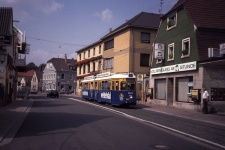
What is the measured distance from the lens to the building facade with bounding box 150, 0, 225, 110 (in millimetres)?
24906

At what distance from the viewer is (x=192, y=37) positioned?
2667 cm

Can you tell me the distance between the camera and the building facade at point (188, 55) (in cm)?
2491

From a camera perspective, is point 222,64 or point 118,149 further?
point 222,64

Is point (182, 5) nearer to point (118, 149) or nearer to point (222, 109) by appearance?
point (222, 109)

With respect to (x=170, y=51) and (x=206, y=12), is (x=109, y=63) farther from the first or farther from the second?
(x=206, y=12)

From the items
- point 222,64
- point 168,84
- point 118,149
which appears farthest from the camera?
point 168,84

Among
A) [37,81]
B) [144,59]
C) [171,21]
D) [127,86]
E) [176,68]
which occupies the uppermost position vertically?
[171,21]

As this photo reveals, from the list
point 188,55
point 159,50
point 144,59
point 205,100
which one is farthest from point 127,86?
point 144,59

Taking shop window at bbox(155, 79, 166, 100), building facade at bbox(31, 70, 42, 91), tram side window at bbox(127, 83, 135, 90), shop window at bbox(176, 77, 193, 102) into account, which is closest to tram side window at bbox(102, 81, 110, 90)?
tram side window at bbox(127, 83, 135, 90)

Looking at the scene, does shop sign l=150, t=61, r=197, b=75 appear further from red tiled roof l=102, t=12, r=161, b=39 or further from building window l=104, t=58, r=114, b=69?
building window l=104, t=58, r=114, b=69

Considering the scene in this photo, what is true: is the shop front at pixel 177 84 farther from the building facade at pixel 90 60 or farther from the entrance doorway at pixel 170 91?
the building facade at pixel 90 60

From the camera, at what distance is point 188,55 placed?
1067 inches

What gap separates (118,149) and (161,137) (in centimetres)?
317

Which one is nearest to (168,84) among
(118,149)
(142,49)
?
(142,49)
